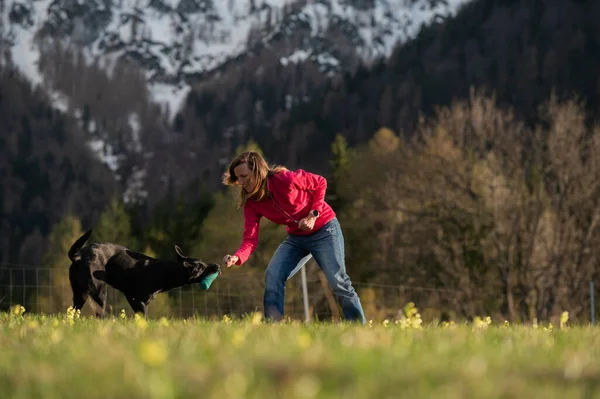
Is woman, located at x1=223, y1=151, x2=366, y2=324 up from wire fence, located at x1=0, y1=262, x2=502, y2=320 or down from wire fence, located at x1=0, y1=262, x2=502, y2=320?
up

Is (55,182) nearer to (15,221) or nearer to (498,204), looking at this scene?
(15,221)

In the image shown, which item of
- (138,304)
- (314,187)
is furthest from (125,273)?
(314,187)

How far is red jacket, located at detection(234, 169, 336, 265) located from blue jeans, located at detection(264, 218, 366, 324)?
0.36ft

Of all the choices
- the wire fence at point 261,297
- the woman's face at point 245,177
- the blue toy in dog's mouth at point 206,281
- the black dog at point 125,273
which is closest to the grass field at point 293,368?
the woman's face at point 245,177

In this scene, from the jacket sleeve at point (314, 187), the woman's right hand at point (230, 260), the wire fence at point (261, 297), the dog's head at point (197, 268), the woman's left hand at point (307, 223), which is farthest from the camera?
the wire fence at point (261, 297)

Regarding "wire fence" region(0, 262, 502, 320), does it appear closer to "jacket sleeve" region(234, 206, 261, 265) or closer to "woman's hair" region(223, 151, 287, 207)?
"jacket sleeve" region(234, 206, 261, 265)

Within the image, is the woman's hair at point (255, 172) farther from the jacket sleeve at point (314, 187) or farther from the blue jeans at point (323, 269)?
the blue jeans at point (323, 269)

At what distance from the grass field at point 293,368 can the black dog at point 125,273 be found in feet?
15.5

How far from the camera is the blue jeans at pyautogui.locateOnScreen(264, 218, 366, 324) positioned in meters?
9.79

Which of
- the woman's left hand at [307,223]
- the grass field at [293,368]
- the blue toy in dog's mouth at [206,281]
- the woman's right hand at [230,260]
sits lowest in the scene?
the blue toy in dog's mouth at [206,281]

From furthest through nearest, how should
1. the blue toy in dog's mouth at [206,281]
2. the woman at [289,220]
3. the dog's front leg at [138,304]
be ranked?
1. the dog's front leg at [138,304]
2. the blue toy in dog's mouth at [206,281]
3. the woman at [289,220]

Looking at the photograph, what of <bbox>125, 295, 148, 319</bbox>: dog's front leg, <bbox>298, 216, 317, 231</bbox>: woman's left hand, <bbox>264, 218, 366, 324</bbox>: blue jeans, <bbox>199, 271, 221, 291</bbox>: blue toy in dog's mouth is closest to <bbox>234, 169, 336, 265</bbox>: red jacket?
<bbox>264, 218, 366, 324</bbox>: blue jeans

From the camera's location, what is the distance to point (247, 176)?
955cm

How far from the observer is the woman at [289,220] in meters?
9.58
